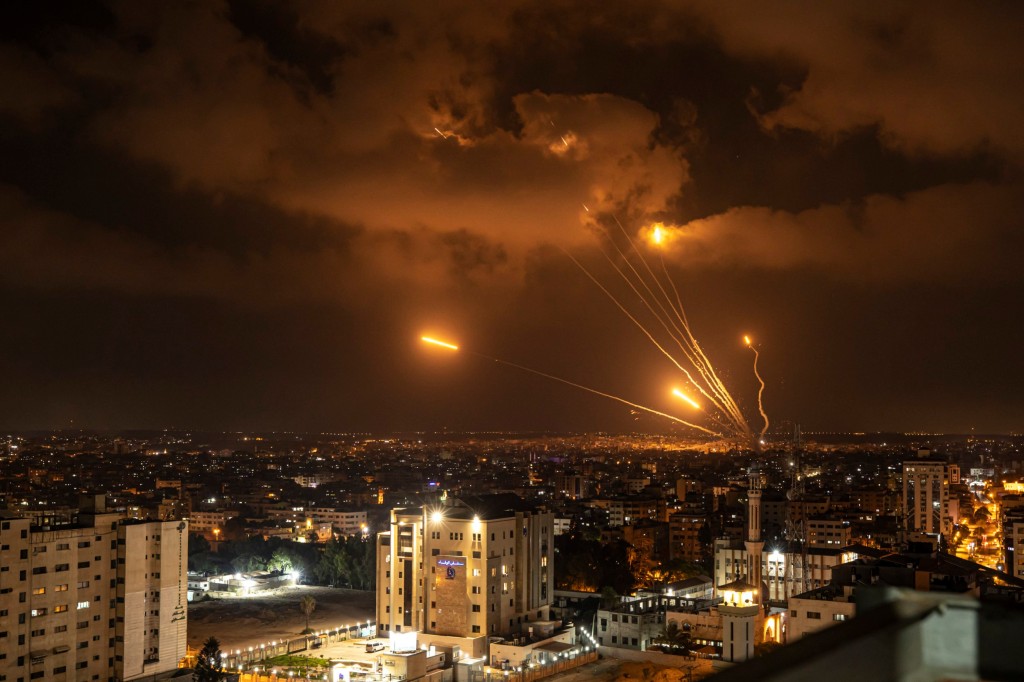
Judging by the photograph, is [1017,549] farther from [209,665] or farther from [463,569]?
[209,665]

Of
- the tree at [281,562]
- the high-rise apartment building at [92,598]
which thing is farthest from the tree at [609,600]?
the tree at [281,562]

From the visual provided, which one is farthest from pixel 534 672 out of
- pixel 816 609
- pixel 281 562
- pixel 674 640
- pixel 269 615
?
pixel 281 562

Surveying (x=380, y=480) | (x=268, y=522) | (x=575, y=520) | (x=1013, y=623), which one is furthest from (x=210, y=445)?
(x=1013, y=623)

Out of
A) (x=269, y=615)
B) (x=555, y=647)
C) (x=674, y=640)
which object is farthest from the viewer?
(x=269, y=615)

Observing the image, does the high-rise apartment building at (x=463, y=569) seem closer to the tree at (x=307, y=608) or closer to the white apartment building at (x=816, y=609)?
the tree at (x=307, y=608)

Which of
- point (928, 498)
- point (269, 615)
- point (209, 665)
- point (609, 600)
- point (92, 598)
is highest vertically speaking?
point (928, 498)

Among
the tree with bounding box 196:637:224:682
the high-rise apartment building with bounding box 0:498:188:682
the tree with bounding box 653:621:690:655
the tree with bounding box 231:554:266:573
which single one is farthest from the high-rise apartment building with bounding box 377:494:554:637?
the tree with bounding box 231:554:266:573

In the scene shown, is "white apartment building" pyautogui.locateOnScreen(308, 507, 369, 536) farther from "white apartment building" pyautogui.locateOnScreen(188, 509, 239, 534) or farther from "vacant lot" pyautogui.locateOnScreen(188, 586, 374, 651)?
"vacant lot" pyautogui.locateOnScreen(188, 586, 374, 651)
